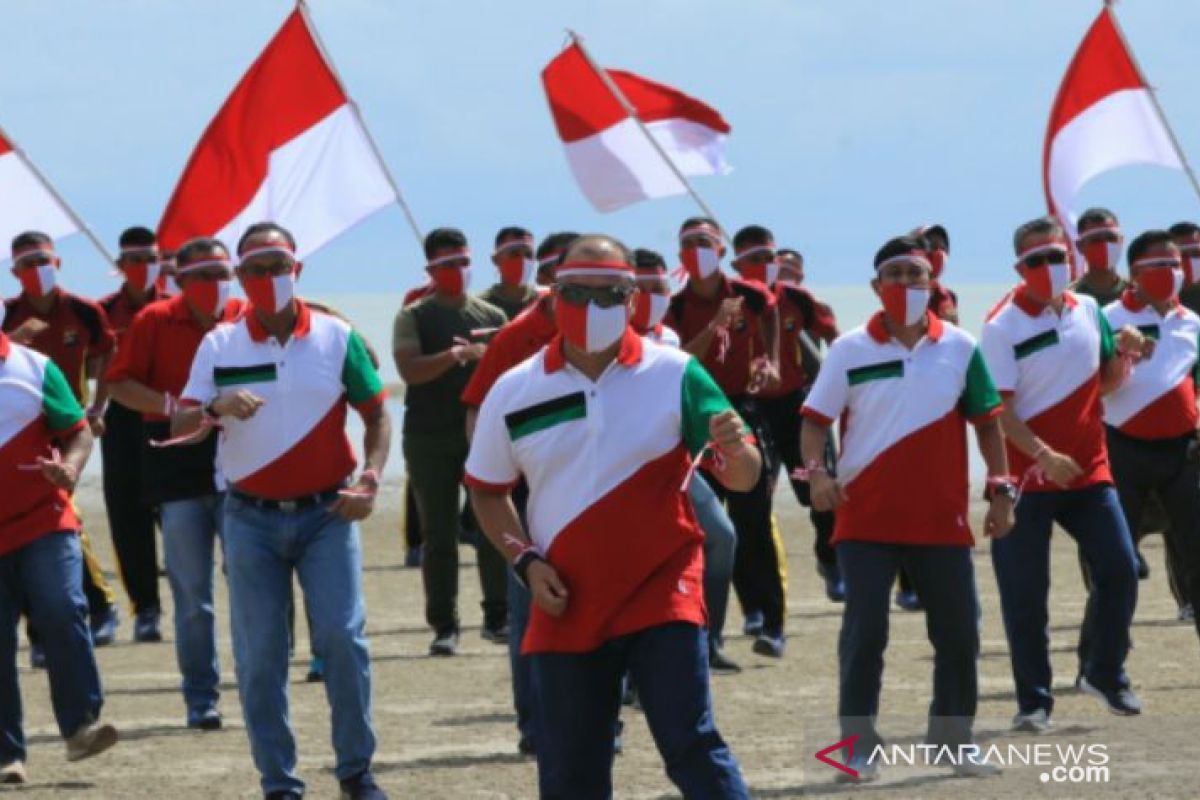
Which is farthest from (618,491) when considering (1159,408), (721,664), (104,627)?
(104,627)

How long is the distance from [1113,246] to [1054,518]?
230cm

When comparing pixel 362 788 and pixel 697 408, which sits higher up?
pixel 697 408

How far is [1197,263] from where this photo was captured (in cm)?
1784

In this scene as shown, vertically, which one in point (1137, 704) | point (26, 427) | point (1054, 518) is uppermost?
point (26, 427)

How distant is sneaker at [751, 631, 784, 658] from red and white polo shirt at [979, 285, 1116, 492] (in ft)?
12.1

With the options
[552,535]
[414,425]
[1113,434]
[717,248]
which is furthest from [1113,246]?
[552,535]

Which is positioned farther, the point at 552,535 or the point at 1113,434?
the point at 1113,434

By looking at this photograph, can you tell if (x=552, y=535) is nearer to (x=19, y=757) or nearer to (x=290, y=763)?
(x=290, y=763)

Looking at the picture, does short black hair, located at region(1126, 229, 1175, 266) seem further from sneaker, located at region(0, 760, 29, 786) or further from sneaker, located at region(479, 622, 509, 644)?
sneaker, located at region(0, 760, 29, 786)

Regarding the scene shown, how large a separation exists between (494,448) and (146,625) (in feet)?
32.2

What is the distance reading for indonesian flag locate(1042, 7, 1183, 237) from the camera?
2038cm

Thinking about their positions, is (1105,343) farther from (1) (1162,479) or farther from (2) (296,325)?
(2) (296,325)

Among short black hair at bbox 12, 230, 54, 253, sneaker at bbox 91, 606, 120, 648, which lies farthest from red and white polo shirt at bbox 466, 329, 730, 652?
sneaker at bbox 91, 606, 120, 648

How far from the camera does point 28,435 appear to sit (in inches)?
475
